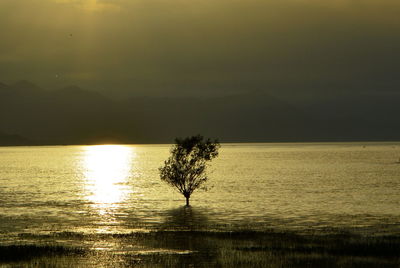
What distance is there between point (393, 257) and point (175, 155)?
49730mm

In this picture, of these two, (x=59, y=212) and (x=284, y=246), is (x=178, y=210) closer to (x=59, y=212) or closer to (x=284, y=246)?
(x=59, y=212)

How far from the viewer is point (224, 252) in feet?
140

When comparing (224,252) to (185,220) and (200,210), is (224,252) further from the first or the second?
(200,210)

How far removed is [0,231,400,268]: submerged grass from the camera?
38719 millimetres

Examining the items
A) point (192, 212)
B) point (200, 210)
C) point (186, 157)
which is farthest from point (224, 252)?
point (186, 157)

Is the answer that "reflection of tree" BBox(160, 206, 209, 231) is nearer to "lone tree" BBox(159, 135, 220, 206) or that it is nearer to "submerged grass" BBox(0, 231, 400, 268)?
"lone tree" BBox(159, 135, 220, 206)

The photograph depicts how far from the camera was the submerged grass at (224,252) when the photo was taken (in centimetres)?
3872

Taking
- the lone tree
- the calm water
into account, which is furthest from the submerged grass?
the lone tree

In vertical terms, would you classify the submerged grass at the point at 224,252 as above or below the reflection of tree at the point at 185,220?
below

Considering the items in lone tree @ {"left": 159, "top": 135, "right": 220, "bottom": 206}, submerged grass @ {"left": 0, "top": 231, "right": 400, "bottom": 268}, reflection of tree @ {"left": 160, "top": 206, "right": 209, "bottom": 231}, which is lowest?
submerged grass @ {"left": 0, "top": 231, "right": 400, "bottom": 268}

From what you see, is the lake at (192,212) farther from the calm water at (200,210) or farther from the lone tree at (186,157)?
the lone tree at (186,157)

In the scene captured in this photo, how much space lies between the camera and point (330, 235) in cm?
5222

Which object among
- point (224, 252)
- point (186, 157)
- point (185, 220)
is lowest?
point (224, 252)

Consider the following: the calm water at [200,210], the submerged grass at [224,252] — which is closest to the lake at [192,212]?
the calm water at [200,210]
